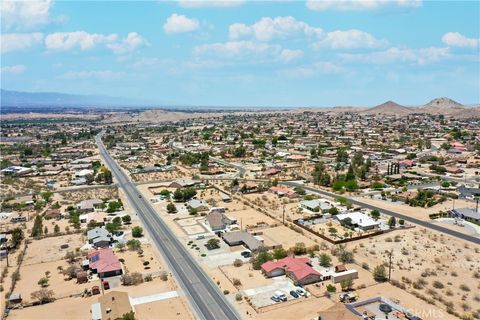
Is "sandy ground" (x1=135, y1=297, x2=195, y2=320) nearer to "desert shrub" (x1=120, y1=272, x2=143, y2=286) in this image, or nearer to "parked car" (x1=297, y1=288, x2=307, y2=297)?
"desert shrub" (x1=120, y1=272, x2=143, y2=286)

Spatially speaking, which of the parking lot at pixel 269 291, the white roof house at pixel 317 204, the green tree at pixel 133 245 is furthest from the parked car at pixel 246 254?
the white roof house at pixel 317 204

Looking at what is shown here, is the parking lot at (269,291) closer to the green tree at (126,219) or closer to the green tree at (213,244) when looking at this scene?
the green tree at (213,244)

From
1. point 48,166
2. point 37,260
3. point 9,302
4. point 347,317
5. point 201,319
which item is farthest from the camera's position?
point 48,166

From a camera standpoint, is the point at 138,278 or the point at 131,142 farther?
the point at 131,142

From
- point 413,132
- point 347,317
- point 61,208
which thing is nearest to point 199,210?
point 61,208

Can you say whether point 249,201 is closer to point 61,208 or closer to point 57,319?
point 61,208

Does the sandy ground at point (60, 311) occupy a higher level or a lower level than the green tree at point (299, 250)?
lower
